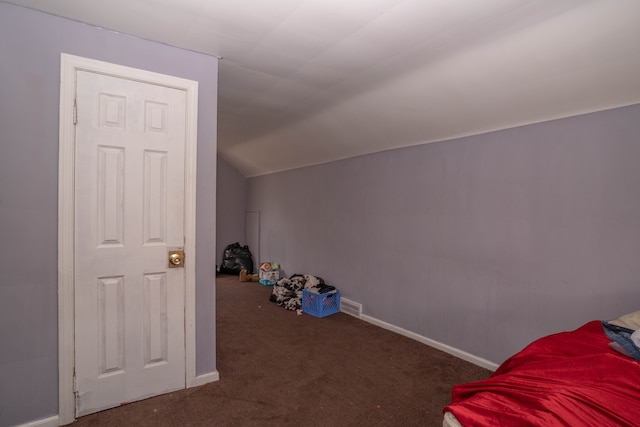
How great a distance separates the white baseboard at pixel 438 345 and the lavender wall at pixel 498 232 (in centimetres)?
5

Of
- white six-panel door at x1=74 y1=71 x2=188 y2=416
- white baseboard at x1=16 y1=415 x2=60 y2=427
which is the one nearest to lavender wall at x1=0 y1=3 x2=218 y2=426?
white baseboard at x1=16 y1=415 x2=60 y2=427

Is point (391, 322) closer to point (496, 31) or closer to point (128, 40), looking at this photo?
point (496, 31)

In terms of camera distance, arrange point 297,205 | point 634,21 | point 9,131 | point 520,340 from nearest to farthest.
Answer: point 634,21 → point 9,131 → point 520,340 → point 297,205

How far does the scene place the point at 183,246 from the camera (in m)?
2.38

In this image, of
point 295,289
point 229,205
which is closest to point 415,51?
point 295,289

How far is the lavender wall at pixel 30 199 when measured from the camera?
6.14ft

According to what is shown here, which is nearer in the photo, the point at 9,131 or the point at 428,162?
the point at 9,131

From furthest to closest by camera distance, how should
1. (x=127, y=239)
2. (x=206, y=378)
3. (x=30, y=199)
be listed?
(x=206, y=378) < (x=127, y=239) < (x=30, y=199)

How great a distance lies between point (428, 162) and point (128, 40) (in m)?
2.67

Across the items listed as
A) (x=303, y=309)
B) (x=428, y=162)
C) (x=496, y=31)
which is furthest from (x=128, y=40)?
(x=303, y=309)

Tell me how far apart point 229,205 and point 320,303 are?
353cm

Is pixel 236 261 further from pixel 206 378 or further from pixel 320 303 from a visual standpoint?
pixel 206 378

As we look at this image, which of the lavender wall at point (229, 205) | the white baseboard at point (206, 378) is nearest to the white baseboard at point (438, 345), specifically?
the white baseboard at point (206, 378)

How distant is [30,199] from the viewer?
6.35 ft
